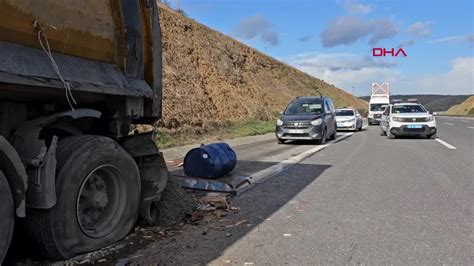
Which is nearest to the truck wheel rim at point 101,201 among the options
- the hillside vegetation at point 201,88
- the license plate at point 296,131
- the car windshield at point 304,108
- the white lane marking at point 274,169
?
the white lane marking at point 274,169

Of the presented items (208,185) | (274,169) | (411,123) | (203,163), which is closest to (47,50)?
(208,185)

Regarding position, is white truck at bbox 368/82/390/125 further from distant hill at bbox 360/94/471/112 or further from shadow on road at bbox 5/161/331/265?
distant hill at bbox 360/94/471/112

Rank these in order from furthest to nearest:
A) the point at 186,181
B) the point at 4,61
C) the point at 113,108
→ 1. the point at 186,181
2. the point at 113,108
3. the point at 4,61

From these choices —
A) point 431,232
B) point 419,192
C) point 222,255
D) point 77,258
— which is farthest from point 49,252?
point 419,192

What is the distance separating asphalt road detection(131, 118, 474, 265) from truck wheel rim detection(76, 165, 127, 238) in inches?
21.5

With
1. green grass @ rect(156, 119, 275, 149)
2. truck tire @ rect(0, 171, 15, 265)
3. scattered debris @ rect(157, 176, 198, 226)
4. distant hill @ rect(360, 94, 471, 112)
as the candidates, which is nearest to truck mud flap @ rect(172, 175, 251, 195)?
scattered debris @ rect(157, 176, 198, 226)

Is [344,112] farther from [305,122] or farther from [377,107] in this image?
[305,122]

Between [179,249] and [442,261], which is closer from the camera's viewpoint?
[442,261]

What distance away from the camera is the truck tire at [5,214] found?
366cm

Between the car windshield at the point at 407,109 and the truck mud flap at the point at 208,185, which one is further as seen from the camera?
the car windshield at the point at 407,109

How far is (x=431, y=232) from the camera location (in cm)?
551

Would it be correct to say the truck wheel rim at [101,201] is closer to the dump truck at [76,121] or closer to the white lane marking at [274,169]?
the dump truck at [76,121]

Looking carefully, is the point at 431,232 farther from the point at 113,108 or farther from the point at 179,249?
the point at 113,108

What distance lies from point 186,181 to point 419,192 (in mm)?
3950
